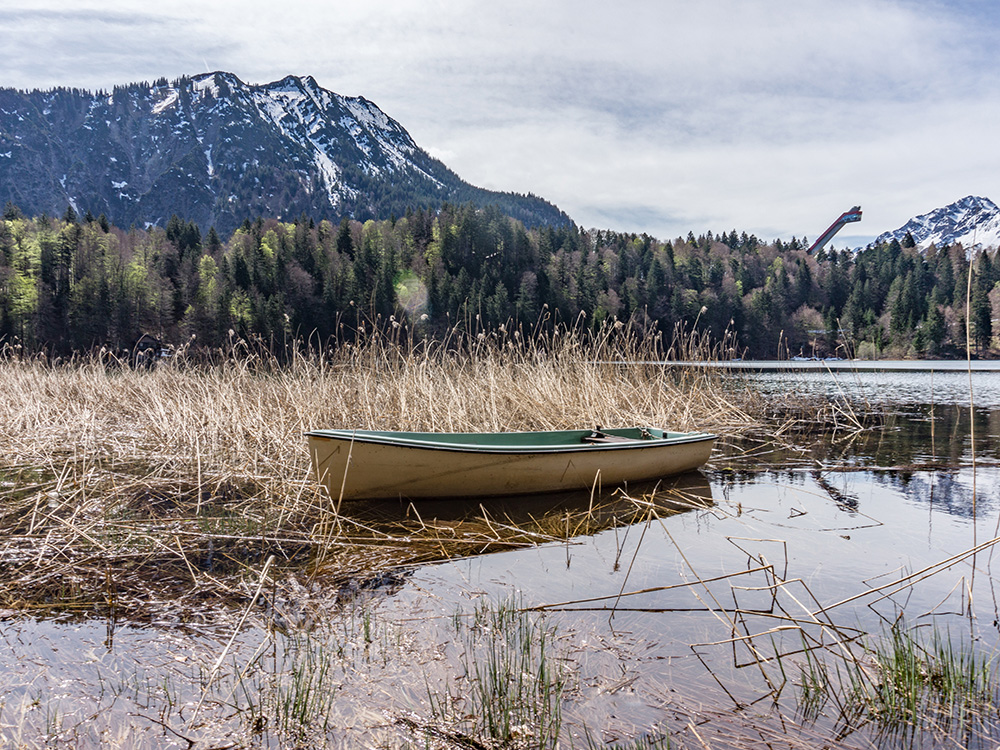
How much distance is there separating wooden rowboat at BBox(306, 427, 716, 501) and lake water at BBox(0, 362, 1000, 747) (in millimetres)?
459

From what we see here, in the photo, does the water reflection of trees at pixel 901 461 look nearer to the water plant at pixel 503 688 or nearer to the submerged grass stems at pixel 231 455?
the submerged grass stems at pixel 231 455

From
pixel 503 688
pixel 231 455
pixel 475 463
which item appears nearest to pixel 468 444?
pixel 475 463

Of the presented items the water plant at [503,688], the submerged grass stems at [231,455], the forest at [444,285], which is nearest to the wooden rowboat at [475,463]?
the submerged grass stems at [231,455]

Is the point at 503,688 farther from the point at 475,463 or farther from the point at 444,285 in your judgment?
the point at 444,285

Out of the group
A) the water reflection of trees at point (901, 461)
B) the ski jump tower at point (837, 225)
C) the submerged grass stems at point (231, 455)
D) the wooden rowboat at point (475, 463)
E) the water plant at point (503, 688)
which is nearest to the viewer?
the water plant at point (503, 688)

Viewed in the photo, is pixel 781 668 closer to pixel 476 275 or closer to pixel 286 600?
pixel 286 600

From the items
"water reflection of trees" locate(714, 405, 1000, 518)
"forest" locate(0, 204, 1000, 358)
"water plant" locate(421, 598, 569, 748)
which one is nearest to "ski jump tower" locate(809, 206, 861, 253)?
"forest" locate(0, 204, 1000, 358)

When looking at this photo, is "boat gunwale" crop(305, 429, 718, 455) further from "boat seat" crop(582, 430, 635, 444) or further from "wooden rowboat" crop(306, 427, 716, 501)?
"boat seat" crop(582, 430, 635, 444)

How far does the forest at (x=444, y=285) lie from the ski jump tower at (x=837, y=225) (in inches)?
1982

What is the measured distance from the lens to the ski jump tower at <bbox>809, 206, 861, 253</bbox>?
5458 inches

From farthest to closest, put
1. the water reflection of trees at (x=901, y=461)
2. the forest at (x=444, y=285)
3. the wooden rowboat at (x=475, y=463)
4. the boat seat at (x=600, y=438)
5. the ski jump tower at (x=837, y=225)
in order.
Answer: the ski jump tower at (x=837, y=225)
the forest at (x=444, y=285)
the boat seat at (x=600, y=438)
the water reflection of trees at (x=901, y=461)
the wooden rowboat at (x=475, y=463)

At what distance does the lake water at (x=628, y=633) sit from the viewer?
2.56 metres

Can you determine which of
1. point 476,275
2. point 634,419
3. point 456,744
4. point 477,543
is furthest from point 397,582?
point 476,275

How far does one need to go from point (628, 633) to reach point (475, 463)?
8.81ft
